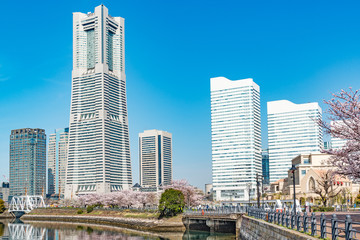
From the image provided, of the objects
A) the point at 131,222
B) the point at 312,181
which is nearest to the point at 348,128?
the point at 131,222

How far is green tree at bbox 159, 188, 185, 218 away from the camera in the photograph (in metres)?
92.5

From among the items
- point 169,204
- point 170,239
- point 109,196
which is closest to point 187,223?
point 169,204

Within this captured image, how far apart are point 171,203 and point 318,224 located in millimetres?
68900

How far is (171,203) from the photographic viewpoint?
3659 inches

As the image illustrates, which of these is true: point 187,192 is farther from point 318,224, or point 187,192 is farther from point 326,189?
point 318,224

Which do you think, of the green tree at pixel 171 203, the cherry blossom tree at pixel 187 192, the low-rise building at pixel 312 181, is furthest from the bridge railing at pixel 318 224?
the low-rise building at pixel 312 181

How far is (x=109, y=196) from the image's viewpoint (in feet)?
525

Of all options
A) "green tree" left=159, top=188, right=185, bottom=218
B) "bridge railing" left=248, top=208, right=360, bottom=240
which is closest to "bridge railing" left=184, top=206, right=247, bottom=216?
"green tree" left=159, top=188, right=185, bottom=218

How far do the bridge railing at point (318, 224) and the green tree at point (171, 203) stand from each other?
41.1m

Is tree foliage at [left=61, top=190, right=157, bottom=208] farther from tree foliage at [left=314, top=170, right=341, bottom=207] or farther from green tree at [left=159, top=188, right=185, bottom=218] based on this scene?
tree foliage at [left=314, top=170, right=341, bottom=207]

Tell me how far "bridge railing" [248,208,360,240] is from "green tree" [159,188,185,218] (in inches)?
1619

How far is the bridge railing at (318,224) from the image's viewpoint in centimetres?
2178

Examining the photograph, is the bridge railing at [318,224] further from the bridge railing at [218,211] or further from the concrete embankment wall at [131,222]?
the concrete embankment wall at [131,222]

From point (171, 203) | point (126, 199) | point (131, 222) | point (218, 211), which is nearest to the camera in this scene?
point (218, 211)
